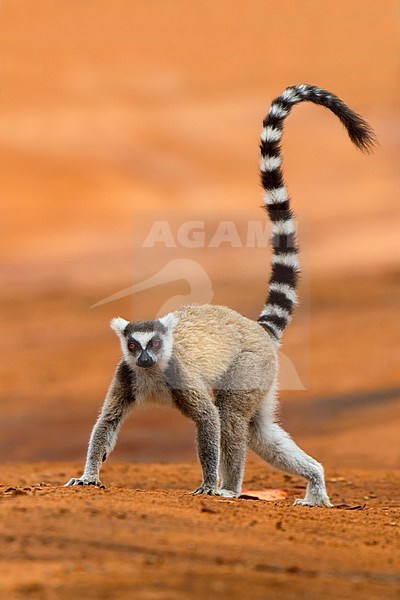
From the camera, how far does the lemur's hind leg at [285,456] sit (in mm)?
8328

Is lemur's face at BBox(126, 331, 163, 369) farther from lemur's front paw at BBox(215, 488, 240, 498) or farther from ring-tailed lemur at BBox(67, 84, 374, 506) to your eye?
lemur's front paw at BBox(215, 488, 240, 498)

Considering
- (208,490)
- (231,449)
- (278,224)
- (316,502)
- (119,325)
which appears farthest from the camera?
(278,224)


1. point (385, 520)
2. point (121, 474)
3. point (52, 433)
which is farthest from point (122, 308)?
point (385, 520)

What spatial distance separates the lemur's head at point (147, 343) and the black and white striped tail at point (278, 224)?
1152mm

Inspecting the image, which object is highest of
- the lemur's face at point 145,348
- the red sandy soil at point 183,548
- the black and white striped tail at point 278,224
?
the black and white striped tail at point 278,224

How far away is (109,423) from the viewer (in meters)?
7.91

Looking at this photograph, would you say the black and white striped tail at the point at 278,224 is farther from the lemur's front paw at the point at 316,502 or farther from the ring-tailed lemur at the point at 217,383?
the lemur's front paw at the point at 316,502

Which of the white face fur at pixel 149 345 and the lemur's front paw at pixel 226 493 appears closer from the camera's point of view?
the lemur's front paw at pixel 226 493

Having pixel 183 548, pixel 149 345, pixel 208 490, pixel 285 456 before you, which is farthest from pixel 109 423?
pixel 183 548

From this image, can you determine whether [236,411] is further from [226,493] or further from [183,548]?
[183,548]

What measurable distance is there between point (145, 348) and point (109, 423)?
0.61m

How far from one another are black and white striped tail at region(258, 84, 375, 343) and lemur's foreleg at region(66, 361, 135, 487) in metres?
1.48

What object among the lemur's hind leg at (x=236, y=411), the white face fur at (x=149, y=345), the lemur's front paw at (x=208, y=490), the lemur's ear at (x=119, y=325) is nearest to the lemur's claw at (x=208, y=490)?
the lemur's front paw at (x=208, y=490)

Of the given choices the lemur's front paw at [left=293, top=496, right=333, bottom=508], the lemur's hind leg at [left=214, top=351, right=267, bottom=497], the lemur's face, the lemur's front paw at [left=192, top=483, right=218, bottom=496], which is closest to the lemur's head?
the lemur's face
